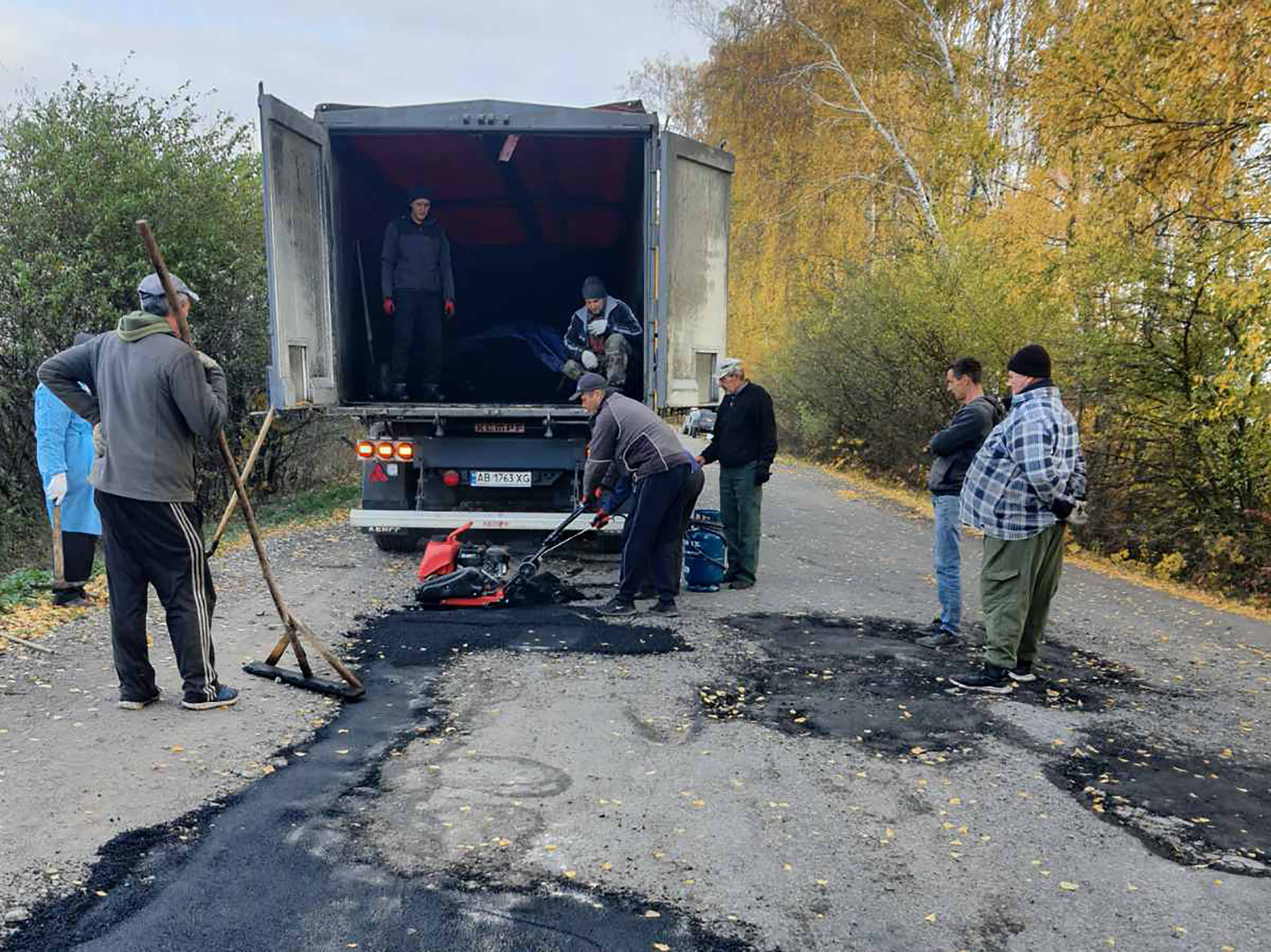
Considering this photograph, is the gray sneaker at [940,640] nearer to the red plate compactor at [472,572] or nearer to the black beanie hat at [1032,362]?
the black beanie hat at [1032,362]

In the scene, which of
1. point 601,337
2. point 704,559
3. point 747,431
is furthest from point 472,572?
point 601,337

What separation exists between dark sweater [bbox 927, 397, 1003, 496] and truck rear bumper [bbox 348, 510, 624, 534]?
100 inches

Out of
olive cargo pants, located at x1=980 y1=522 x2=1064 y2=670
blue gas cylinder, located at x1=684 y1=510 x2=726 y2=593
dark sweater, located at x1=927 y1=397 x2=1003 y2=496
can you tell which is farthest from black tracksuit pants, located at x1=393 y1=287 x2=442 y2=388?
olive cargo pants, located at x1=980 y1=522 x2=1064 y2=670

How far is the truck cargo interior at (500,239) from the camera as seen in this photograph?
9.07 metres

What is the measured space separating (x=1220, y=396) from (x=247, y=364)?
11583 millimetres

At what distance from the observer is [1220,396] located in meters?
8.54

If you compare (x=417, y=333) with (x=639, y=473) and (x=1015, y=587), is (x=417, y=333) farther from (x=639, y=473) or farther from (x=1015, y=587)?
(x=1015, y=587)

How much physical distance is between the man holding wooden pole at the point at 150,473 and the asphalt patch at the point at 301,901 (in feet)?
3.62

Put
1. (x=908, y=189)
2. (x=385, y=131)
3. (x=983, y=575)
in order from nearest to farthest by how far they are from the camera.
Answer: (x=983, y=575)
(x=385, y=131)
(x=908, y=189)

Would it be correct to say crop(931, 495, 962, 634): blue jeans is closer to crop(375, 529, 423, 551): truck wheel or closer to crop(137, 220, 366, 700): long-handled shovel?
crop(137, 220, 366, 700): long-handled shovel

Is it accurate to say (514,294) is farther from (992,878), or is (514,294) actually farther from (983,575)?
(992,878)

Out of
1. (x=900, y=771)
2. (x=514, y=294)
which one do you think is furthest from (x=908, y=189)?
(x=900, y=771)

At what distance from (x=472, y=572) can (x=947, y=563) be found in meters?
3.21

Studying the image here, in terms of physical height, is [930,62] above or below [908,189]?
above
